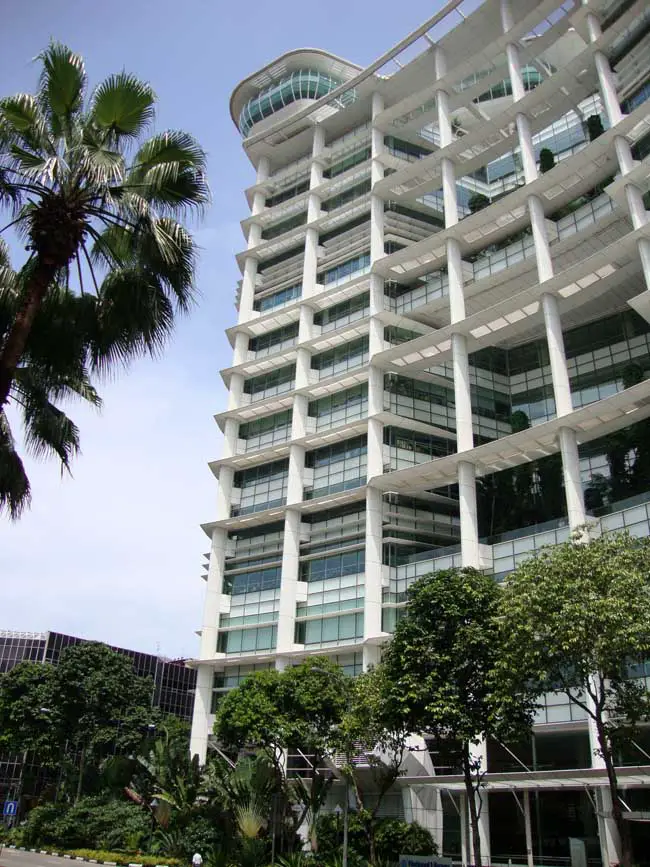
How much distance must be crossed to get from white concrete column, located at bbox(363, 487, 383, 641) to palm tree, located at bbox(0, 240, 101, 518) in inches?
1152

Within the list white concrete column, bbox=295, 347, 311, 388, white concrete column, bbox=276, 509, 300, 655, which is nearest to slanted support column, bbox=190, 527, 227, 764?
white concrete column, bbox=276, 509, 300, 655

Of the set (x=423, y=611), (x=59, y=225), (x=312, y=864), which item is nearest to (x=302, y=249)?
(x=423, y=611)

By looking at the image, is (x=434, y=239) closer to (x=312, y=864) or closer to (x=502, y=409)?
(x=502, y=409)

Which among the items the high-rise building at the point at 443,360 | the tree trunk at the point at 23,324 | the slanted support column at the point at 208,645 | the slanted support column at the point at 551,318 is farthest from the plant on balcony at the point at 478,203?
the tree trunk at the point at 23,324

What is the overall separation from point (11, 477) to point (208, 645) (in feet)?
119

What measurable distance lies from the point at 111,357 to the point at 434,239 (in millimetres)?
36927

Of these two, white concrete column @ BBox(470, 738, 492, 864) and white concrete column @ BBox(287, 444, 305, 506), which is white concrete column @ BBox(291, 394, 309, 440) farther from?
white concrete column @ BBox(470, 738, 492, 864)

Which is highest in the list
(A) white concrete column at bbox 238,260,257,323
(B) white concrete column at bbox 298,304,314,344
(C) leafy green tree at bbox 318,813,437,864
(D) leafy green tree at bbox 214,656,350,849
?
(A) white concrete column at bbox 238,260,257,323

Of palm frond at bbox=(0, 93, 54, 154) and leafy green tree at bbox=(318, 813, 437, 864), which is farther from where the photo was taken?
leafy green tree at bbox=(318, 813, 437, 864)

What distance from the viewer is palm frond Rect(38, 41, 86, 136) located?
1554cm

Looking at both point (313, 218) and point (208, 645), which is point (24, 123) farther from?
point (313, 218)

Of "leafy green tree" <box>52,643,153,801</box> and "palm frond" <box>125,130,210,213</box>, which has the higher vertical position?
"palm frond" <box>125,130,210,213</box>

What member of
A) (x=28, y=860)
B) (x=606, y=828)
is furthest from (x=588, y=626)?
(x=28, y=860)

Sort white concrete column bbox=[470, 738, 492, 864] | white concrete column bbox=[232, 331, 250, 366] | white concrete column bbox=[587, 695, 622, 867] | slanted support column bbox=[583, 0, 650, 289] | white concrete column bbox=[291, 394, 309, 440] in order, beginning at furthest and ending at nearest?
white concrete column bbox=[232, 331, 250, 366], white concrete column bbox=[291, 394, 309, 440], slanted support column bbox=[583, 0, 650, 289], white concrete column bbox=[470, 738, 492, 864], white concrete column bbox=[587, 695, 622, 867]
